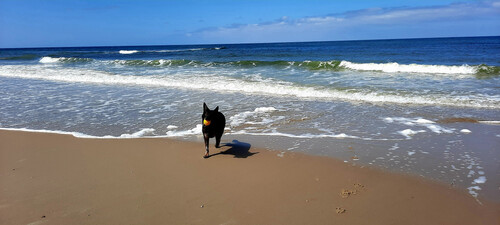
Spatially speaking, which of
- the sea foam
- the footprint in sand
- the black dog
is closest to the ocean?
the black dog

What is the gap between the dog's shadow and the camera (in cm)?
558

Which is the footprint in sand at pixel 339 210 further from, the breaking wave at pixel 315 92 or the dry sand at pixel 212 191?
the breaking wave at pixel 315 92

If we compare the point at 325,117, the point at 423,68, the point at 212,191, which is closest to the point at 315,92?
the point at 325,117

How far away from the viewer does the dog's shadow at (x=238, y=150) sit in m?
5.58

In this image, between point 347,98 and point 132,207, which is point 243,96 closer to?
point 347,98

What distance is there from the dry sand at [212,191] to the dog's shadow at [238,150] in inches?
1.5

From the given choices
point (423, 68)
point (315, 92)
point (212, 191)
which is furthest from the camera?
point (423, 68)

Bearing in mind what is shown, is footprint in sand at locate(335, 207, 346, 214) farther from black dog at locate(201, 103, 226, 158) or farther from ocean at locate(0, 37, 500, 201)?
black dog at locate(201, 103, 226, 158)

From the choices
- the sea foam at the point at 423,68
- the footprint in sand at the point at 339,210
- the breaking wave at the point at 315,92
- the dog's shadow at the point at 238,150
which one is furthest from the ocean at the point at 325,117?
the sea foam at the point at 423,68

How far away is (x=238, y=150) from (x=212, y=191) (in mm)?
1744

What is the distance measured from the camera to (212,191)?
4148 millimetres

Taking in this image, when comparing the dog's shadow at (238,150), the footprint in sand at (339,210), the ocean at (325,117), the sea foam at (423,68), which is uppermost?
the sea foam at (423,68)

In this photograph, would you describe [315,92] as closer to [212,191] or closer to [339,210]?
[212,191]

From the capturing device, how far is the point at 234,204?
3.80 meters
